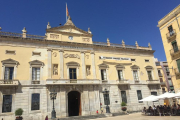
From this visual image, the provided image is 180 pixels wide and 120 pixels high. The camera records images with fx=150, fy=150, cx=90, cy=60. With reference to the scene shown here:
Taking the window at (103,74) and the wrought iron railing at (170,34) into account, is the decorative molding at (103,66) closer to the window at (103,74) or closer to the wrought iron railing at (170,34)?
the window at (103,74)

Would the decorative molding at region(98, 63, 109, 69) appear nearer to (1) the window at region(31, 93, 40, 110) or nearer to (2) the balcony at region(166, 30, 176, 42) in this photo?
(2) the balcony at region(166, 30, 176, 42)

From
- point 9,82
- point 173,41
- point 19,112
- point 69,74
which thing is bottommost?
point 19,112

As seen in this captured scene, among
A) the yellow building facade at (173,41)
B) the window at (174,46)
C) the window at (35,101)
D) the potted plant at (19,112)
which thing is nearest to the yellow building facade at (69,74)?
the window at (35,101)

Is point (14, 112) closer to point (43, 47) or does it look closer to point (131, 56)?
point (43, 47)

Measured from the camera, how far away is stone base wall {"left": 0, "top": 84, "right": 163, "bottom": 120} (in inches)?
711

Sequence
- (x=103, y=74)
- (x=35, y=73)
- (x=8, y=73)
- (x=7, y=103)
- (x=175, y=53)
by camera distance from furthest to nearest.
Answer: (x=103, y=74), (x=175, y=53), (x=35, y=73), (x=8, y=73), (x=7, y=103)

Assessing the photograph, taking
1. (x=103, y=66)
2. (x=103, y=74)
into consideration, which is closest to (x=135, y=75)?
(x=103, y=74)

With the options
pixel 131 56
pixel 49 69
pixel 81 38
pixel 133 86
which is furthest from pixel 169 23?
pixel 49 69

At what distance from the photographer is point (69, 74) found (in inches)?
854

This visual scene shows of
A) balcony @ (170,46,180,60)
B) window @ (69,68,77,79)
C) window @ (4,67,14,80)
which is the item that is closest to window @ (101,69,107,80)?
window @ (69,68,77,79)

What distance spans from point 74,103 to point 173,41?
670 inches

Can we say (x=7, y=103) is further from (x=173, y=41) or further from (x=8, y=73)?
(x=173, y=41)

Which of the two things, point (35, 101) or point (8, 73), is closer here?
point (8, 73)

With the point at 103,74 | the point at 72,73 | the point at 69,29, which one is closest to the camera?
the point at 72,73
